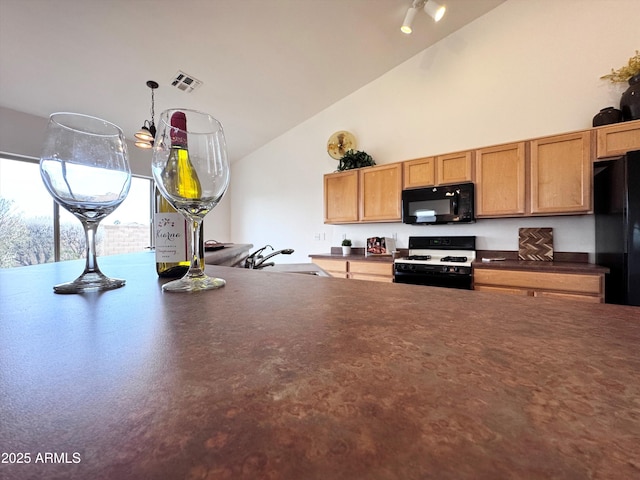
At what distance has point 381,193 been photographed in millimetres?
3062

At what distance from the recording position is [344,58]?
9.46 feet

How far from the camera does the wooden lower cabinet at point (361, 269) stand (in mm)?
2824

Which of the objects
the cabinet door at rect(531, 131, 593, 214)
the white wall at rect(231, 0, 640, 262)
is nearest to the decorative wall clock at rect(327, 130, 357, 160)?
the white wall at rect(231, 0, 640, 262)

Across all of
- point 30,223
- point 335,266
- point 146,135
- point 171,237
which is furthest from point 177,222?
point 30,223

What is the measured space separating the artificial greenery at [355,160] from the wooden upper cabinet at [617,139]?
192cm

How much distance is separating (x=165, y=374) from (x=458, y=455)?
7.8 inches

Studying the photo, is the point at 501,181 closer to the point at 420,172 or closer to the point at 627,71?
the point at 420,172

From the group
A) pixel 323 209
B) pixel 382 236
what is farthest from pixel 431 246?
pixel 323 209

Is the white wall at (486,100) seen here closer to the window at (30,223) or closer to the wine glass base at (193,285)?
the window at (30,223)

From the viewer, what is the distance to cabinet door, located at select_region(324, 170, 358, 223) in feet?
10.7

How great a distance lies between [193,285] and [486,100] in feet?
10.7

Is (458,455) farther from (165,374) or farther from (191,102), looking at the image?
(191,102)

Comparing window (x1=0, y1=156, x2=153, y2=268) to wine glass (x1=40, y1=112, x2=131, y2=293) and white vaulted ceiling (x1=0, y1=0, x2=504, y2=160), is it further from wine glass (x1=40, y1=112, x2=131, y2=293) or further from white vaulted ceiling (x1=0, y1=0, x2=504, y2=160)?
wine glass (x1=40, y1=112, x2=131, y2=293)

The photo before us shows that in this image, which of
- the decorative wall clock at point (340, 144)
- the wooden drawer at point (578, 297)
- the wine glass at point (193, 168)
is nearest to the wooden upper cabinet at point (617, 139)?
the wooden drawer at point (578, 297)
